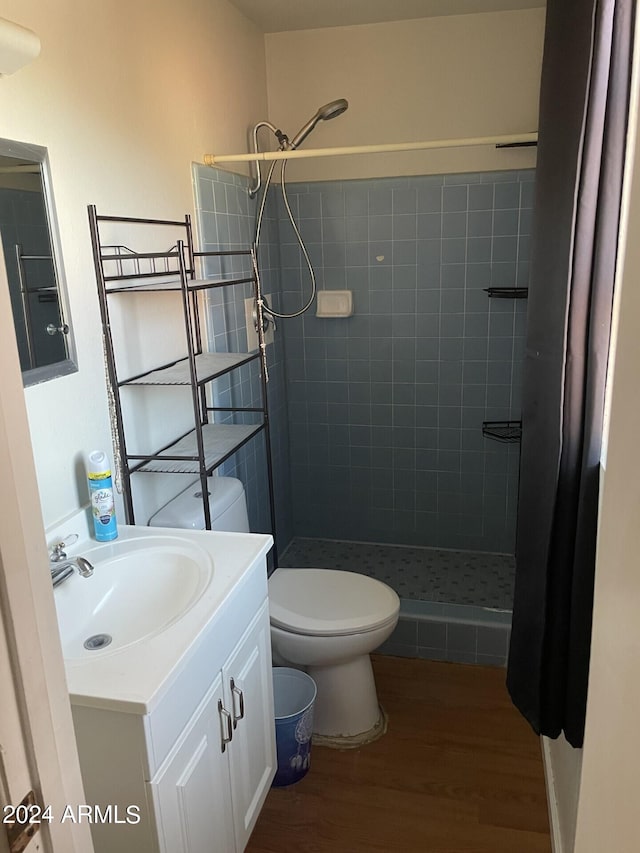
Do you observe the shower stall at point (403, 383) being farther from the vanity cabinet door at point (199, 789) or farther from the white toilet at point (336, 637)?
the vanity cabinet door at point (199, 789)

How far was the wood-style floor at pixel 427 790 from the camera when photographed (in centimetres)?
176

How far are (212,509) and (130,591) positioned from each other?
0.46 m

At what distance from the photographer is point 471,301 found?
2.93 meters

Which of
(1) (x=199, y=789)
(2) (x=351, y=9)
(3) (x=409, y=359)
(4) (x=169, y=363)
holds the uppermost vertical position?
(2) (x=351, y=9)

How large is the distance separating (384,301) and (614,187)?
1.89 m

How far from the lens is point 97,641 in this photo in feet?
4.46

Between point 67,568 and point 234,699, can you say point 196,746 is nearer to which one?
point 234,699

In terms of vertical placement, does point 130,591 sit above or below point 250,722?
above

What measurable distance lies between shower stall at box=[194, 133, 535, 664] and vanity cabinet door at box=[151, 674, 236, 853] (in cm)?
125

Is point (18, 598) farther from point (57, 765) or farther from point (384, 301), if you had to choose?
point (384, 301)

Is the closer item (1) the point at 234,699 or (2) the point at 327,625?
(1) the point at 234,699

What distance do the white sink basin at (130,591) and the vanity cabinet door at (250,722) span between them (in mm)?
187

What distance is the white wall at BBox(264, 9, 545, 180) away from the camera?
2.69 m

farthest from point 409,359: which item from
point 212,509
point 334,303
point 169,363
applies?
point 212,509
